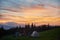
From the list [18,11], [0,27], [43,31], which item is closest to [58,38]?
[43,31]

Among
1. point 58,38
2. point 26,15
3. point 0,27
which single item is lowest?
point 58,38

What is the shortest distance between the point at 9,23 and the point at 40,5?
406 mm

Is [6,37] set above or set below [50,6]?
below

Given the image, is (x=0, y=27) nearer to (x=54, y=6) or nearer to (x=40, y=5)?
(x=40, y=5)

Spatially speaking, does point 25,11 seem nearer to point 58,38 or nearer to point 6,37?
point 6,37

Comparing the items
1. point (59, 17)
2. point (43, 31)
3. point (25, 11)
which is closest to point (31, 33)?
point (43, 31)

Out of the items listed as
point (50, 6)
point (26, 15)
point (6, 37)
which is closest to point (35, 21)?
point (26, 15)

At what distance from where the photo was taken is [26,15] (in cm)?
Result: 169

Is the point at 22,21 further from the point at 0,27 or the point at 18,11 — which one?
the point at 0,27

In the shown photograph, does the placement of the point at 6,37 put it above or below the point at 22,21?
below

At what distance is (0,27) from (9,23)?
109mm

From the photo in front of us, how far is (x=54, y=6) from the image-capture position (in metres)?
1.71

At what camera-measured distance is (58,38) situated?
5.56 ft

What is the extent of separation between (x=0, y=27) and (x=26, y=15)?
320 millimetres
